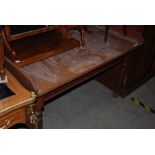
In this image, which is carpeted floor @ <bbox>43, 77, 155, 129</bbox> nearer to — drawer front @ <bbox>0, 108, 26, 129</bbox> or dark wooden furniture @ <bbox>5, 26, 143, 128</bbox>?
dark wooden furniture @ <bbox>5, 26, 143, 128</bbox>

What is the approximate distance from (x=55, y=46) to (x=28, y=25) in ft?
0.92

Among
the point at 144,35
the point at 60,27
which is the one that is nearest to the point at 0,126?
the point at 60,27

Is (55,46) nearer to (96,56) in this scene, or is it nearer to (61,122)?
(96,56)

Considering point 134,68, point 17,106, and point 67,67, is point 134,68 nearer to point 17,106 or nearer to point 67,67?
point 67,67

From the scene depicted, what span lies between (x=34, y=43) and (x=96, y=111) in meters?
0.94

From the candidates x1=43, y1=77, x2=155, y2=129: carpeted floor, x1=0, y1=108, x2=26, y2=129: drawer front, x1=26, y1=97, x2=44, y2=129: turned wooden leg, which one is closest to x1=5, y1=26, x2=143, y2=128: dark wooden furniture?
x1=26, y1=97, x2=44, y2=129: turned wooden leg

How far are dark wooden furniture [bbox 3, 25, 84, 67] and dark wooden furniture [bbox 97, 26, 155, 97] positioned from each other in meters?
0.62

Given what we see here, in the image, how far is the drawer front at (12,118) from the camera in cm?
118

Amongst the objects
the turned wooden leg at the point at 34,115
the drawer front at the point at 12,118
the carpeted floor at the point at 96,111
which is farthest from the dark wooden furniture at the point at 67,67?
the carpeted floor at the point at 96,111

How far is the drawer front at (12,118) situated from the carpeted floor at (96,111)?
2.57ft

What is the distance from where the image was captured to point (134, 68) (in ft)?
7.68

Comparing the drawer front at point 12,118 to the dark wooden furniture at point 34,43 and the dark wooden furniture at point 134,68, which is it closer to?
the dark wooden furniture at point 34,43

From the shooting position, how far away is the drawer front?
1.18 metres

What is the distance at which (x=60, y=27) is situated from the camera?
167 cm
